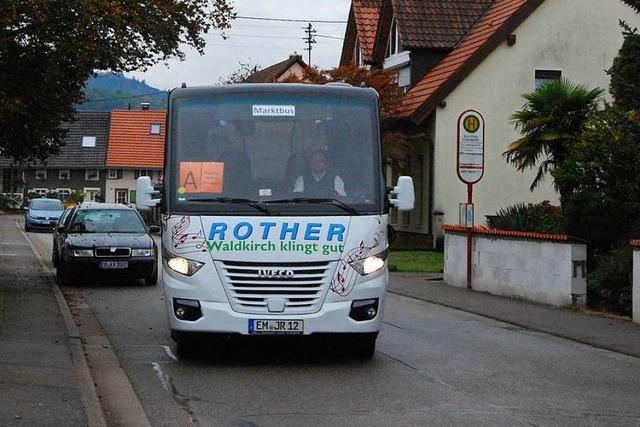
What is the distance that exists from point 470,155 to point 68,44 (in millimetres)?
8116

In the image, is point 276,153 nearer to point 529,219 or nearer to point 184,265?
point 184,265

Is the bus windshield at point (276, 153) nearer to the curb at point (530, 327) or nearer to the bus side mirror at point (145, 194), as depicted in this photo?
the bus side mirror at point (145, 194)

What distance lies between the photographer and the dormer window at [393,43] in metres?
Result: 39.4

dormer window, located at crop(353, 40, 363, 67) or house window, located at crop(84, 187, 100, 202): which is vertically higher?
dormer window, located at crop(353, 40, 363, 67)

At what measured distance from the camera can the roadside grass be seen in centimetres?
2819

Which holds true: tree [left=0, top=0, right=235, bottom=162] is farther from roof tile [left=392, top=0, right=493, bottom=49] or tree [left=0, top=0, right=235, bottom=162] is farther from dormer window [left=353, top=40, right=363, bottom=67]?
dormer window [left=353, top=40, right=363, bottom=67]

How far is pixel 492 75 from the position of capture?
34969 mm

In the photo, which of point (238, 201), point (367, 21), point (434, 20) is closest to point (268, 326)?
point (238, 201)

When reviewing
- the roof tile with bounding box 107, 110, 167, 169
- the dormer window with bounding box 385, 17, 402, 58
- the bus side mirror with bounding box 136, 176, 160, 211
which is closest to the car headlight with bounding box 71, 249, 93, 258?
the bus side mirror with bounding box 136, 176, 160, 211

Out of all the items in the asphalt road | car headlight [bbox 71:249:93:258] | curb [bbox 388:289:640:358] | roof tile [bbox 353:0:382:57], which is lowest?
the asphalt road

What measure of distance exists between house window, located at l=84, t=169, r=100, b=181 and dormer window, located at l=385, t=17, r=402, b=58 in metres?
63.7

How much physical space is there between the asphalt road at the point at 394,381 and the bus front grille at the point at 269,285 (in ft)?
2.21

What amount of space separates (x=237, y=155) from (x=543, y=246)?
29.9 ft

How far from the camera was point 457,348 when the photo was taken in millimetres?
13398
